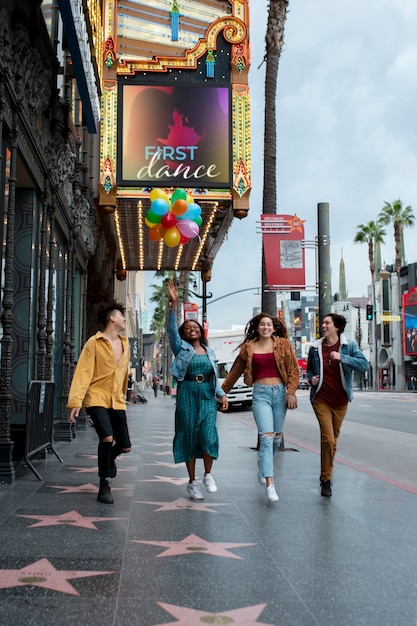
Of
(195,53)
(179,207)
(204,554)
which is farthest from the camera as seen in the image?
(195,53)

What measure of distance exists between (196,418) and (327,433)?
1449 millimetres

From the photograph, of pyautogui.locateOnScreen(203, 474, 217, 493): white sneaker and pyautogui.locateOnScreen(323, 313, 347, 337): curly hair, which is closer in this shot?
pyautogui.locateOnScreen(203, 474, 217, 493): white sneaker

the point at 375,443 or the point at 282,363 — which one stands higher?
the point at 282,363

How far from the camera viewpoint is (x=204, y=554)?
492 centimetres

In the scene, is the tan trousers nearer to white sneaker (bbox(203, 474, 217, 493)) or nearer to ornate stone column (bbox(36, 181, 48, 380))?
white sneaker (bbox(203, 474, 217, 493))

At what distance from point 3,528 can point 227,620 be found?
2.61 meters

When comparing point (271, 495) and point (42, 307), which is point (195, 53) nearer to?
point (42, 307)

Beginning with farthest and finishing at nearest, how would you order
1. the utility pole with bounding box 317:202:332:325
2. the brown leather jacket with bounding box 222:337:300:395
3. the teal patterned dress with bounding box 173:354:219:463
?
the utility pole with bounding box 317:202:332:325 < the brown leather jacket with bounding box 222:337:300:395 < the teal patterned dress with bounding box 173:354:219:463

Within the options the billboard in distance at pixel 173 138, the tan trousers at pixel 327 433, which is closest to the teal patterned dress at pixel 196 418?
the tan trousers at pixel 327 433

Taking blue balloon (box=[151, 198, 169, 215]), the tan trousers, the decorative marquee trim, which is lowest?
the tan trousers

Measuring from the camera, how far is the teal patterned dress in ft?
24.3

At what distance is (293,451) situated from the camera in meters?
12.9

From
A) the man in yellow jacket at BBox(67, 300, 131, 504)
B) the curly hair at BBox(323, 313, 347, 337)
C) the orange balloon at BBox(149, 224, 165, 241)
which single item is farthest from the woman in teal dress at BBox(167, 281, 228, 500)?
the orange balloon at BBox(149, 224, 165, 241)

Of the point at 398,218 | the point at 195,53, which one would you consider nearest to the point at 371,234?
the point at 398,218
